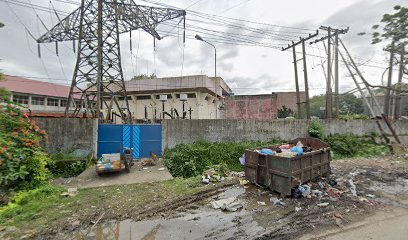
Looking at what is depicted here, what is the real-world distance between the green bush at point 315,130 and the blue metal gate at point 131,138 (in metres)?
10.0

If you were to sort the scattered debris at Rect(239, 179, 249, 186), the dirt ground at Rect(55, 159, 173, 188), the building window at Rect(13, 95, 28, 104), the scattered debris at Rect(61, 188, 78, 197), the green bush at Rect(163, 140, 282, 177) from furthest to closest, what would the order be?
the building window at Rect(13, 95, 28, 104) → the green bush at Rect(163, 140, 282, 177) → the dirt ground at Rect(55, 159, 173, 188) → the scattered debris at Rect(239, 179, 249, 186) → the scattered debris at Rect(61, 188, 78, 197)

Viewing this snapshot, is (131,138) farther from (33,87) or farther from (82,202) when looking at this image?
(33,87)

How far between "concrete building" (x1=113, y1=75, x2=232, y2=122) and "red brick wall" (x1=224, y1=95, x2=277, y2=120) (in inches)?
219

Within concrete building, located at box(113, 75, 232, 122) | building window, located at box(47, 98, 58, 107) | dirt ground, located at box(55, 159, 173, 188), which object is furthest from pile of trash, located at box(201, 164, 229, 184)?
building window, located at box(47, 98, 58, 107)

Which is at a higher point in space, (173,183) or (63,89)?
(63,89)

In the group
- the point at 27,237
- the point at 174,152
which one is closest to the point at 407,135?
the point at 174,152

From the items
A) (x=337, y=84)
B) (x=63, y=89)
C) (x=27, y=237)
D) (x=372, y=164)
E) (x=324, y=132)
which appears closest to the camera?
(x=27, y=237)

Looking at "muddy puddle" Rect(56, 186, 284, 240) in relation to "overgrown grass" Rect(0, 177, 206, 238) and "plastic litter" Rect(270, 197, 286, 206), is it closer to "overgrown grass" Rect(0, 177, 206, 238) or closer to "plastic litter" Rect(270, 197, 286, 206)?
"plastic litter" Rect(270, 197, 286, 206)

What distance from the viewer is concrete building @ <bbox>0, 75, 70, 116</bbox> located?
69.4 feet

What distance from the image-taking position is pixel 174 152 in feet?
34.7

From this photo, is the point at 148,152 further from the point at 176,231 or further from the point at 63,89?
the point at 63,89

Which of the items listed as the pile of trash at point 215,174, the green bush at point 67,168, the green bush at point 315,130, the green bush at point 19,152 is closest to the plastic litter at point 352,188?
the pile of trash at point 215,174

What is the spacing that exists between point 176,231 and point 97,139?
308 inches

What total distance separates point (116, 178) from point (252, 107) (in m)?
20.4
